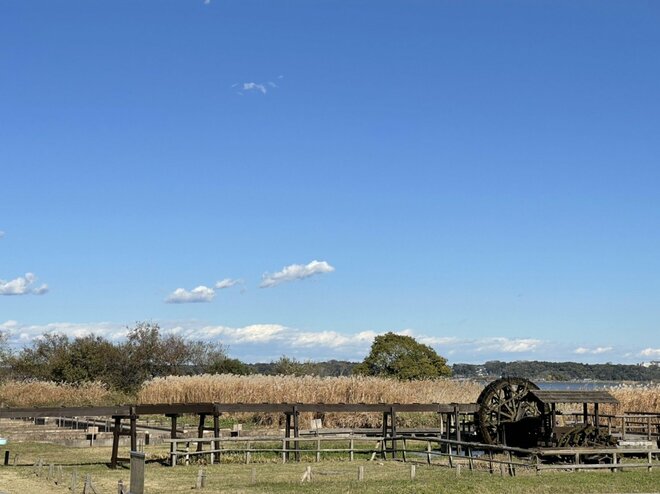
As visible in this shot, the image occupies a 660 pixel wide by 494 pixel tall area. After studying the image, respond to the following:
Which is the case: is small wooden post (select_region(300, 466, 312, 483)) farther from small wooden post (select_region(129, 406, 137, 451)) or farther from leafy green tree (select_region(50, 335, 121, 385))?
leafy green tree (select_region(50, 335, 121, 385))

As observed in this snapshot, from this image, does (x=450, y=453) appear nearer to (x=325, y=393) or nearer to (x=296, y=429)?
(x=296, y=429)

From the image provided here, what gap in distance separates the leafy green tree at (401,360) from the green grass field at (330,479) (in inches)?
1810

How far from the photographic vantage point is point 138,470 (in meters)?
13.2

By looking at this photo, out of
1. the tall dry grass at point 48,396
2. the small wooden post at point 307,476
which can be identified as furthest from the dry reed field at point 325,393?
the small wooden post at point 307,476

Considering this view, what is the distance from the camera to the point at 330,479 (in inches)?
1042

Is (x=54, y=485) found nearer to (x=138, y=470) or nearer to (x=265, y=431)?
(x=138, y=470)

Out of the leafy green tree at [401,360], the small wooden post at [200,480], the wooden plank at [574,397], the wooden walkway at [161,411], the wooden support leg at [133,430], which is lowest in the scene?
the small wooden post at [200,480]

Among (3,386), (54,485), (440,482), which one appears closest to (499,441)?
(440,482)

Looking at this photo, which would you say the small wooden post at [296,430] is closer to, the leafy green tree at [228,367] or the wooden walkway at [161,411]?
the wooden walkway at [161,411]

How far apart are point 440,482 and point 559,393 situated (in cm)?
1317

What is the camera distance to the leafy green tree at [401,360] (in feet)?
257

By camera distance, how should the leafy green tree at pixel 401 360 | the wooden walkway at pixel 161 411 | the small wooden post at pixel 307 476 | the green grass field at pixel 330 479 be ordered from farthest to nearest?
the leafy green tree at pixel 401 360
the wooden walkway at pixel 161 411
the small wooden post at pixel 307 476
the green grass field at pixel 330 479

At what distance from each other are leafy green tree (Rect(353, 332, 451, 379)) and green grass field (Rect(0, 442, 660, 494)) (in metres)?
46.0

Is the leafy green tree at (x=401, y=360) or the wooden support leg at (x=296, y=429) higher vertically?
the leafy green tree at (x=401, y=360)
